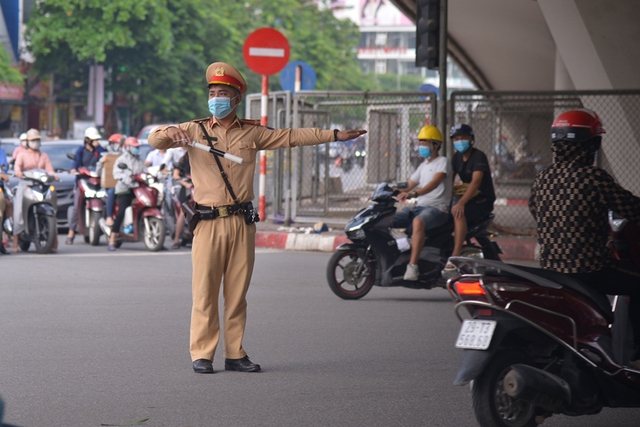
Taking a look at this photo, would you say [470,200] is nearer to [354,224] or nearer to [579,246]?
[354,224]

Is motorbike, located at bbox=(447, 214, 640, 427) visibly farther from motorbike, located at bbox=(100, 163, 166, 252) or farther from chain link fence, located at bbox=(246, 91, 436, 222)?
chain link fence, located at bbox=(246, 91, 436, 222)

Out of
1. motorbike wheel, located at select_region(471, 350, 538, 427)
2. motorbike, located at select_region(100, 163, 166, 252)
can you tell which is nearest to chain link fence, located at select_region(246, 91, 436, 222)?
motorbike, located at select_region(100, 163, 166, 252)

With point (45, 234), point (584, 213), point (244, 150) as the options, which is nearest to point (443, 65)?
point (45, 234)

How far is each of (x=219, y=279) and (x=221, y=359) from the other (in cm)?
70

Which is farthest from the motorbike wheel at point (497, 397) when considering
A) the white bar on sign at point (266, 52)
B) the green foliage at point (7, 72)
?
the green foliage at point (7, 72)

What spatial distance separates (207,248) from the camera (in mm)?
6246

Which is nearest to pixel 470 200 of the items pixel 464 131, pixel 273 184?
pixel 464 131

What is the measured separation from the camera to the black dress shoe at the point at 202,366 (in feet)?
20.4

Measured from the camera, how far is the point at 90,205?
14391mm

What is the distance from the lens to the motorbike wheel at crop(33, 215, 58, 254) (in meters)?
13.0

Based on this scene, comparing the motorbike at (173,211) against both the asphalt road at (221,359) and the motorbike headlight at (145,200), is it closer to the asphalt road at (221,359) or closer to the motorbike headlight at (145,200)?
the motorbike headlight at (145,200)

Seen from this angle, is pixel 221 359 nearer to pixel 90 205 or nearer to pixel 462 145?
pixel 462 145

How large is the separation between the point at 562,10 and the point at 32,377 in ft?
29.5

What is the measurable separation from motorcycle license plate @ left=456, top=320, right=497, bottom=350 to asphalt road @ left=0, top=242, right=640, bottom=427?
2.29 feet
